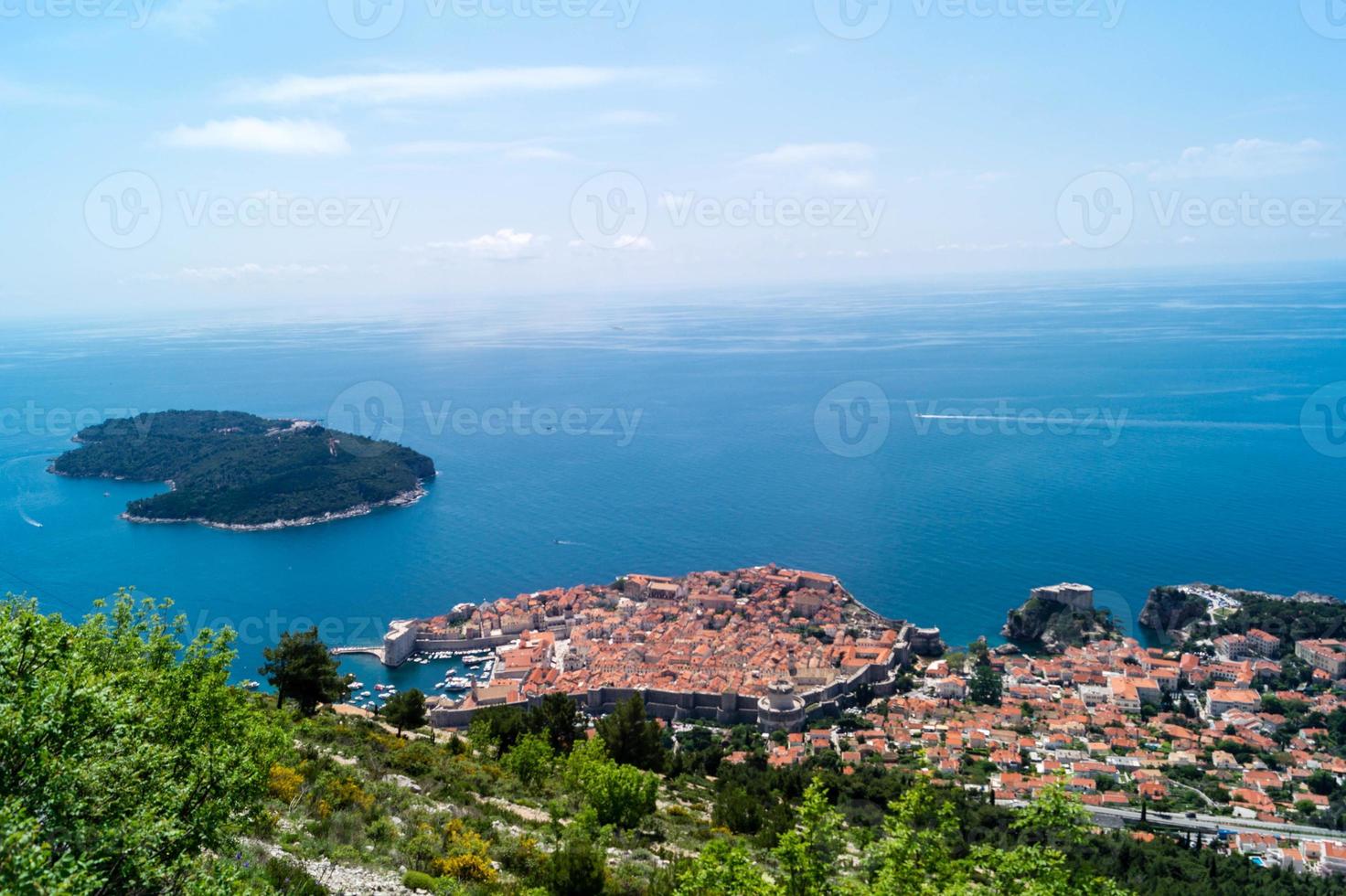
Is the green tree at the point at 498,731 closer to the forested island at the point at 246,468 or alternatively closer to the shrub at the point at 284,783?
the shrub at the point at 284,783

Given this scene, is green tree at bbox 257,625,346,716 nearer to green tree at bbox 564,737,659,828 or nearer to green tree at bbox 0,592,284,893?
green tree at bbox 564,737,659,828

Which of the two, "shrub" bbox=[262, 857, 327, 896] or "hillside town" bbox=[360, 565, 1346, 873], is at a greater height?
"shrub" bbox=[262, 857, 327, 896]

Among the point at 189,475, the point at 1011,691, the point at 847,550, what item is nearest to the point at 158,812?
Answer: the point at 1011,691

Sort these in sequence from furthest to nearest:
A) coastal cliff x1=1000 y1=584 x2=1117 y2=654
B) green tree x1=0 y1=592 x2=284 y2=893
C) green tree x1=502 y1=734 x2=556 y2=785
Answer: coastal cliff x1=1000 y1=584 x2=1117 y2=654
green tree x1=502 y1=734 x2=556 y2=785
green tree x1=0 y1=592 x2=284 y2=893

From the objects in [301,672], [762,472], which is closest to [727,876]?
[301,672]

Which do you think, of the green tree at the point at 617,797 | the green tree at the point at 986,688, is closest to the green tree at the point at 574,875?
the green tree at the point at 617,797

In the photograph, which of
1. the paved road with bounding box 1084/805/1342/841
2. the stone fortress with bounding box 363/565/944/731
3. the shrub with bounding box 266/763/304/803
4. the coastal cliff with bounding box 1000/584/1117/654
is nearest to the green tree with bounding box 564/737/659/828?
the shrub with bounding box 266/763/304/803

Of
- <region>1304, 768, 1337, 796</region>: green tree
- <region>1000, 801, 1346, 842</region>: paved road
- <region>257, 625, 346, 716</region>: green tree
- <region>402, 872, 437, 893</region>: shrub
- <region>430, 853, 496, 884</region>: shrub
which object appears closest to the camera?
<region>402, 872, 437, 893</region>: shrub
